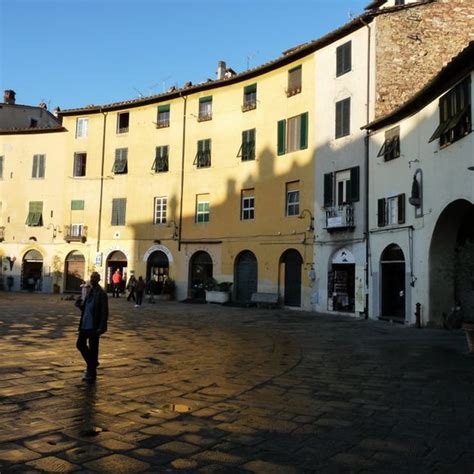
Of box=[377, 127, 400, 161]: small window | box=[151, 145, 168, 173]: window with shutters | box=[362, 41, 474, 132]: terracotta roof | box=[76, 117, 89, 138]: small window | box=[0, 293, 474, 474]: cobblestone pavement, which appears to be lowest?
box=[0, 293, 474, 474]: cobblestone pavement

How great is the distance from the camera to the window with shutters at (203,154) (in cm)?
3162

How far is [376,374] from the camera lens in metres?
9.38

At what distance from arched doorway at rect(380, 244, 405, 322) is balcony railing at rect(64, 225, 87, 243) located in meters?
21.0

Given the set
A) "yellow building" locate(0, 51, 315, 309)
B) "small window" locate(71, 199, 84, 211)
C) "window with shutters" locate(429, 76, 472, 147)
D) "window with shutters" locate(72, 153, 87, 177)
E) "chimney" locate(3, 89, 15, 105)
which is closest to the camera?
"window with shutters" locate(429, 76, 472, 147)

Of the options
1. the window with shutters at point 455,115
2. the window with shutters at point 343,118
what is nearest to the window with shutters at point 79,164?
the window with shutters at point 343,118

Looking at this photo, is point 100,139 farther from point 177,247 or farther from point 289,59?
point 289,59

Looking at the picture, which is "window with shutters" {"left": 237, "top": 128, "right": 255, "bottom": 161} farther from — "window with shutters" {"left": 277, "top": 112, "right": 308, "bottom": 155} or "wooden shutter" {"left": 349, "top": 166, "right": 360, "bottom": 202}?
"wooden shutter" {"left": 349, "top": 166, "right": 360, "bottom": 202}

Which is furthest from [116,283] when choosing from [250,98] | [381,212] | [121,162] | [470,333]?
[470,333]

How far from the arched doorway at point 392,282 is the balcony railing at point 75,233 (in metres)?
21.0

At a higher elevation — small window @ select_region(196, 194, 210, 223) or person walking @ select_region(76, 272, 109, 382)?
small window @ select_region(196, 194, 210, 223)

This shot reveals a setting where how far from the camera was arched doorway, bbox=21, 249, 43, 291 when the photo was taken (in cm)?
3729

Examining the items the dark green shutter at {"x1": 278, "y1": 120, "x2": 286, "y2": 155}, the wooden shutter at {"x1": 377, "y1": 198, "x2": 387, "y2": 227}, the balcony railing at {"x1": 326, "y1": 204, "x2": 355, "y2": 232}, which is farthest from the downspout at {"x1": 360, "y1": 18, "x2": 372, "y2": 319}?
the dark green shutter at {"x1": 278, "y1": 120, "x2": 286, "y2": 155}

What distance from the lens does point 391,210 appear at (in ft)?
68.4

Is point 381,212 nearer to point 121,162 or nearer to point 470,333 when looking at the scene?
point 470,333
